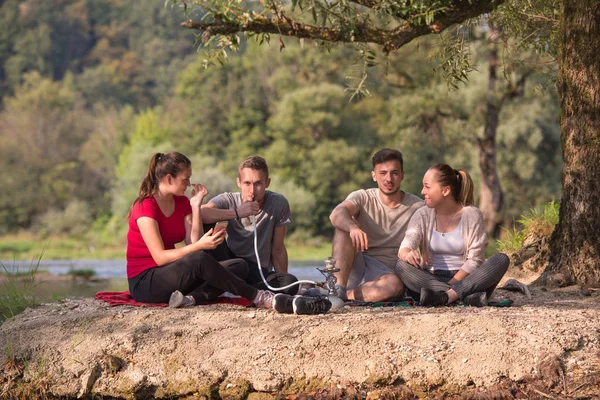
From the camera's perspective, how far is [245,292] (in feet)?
22.8

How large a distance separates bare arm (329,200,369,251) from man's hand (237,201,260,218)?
64 centimetres

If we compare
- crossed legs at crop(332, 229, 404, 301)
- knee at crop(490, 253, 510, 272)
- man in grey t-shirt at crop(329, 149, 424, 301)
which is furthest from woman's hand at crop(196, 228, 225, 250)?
knee at crop(490, 253, 510, 272)

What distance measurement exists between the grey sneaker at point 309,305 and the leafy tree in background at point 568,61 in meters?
2.89

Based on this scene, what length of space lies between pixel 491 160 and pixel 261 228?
18342 mm

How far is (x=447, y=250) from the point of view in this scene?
7281mm

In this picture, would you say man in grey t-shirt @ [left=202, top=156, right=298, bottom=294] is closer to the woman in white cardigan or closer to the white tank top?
the woman in white cardigan

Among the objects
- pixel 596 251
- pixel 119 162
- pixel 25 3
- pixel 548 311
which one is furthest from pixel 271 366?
pixel 25 3

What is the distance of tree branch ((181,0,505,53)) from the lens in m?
8.70

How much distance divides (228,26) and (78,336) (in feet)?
11.7

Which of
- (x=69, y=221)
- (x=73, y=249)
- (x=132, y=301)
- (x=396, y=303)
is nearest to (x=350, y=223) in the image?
(x=396, y=303)

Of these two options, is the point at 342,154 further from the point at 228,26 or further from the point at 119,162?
the point at 228,26

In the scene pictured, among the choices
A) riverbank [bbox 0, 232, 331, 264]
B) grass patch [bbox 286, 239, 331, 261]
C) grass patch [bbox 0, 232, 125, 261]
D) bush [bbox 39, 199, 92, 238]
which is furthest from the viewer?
bush [bbox 39, 199, 92, 238]

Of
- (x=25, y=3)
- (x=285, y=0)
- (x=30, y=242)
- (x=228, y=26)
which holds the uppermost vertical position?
(x=25, y=3)

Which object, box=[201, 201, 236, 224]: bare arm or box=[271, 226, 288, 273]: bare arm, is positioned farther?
box=[271, 226, 288, 273]: bare arm
